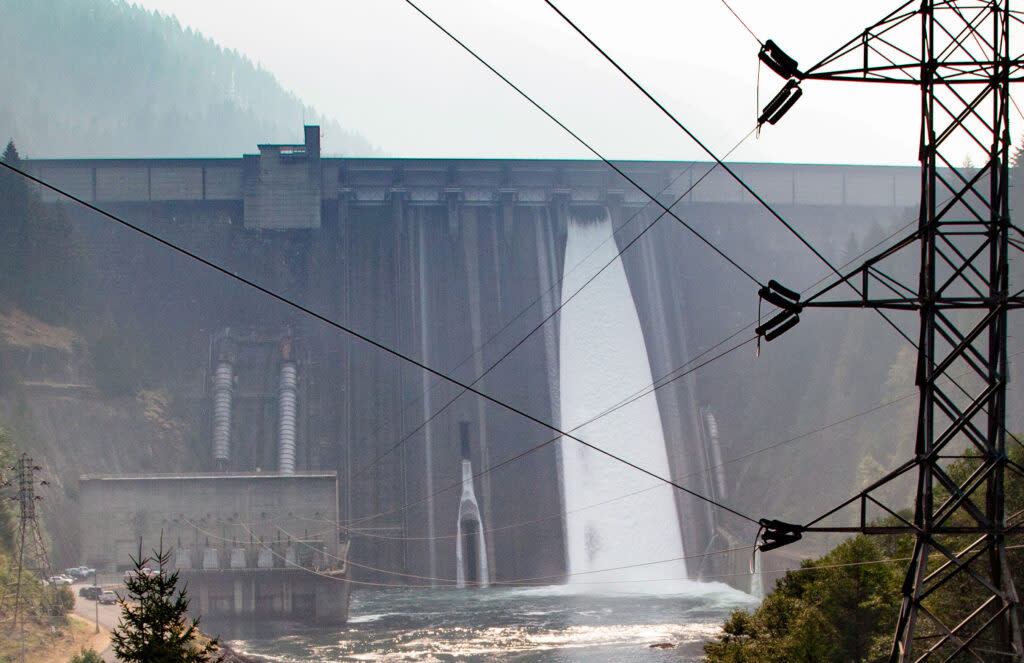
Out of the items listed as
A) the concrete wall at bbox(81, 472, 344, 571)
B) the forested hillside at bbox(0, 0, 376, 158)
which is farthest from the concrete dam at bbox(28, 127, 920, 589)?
the forested hillside at bbox(0, 0, 376, 158)

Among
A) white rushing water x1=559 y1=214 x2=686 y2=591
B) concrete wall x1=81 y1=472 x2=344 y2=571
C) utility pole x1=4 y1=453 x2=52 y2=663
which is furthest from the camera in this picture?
white rushing water x1=559 y1=214 x2=686 y2=591

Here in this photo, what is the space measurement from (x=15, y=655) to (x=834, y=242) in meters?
44.6

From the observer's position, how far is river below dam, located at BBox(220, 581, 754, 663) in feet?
112

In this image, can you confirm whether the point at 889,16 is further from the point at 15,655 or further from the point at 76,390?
the point at 76,390

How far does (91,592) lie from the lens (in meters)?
39.6

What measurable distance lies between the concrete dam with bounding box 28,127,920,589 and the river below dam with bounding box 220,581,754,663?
99.1 inches

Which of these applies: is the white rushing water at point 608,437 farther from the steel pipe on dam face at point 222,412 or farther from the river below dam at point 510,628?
the steel pipe on dam face at point 222,412

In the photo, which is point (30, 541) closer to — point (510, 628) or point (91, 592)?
point (91, 592)

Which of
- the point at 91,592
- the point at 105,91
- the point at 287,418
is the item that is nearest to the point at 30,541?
the point at 91,592

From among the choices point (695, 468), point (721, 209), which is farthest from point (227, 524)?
point (721, 209)

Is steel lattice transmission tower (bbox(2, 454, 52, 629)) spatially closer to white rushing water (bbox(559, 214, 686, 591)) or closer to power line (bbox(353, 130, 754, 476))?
power line (bbox(353, 130, 754, 476))

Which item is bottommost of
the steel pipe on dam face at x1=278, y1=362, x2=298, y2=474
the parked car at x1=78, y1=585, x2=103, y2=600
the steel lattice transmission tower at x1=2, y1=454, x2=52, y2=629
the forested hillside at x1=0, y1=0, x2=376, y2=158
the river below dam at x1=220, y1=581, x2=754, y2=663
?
the river below dam at x1=220, y1=581, x2=754, y2=663

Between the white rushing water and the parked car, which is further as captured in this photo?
the white rushing water

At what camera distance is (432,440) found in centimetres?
4931
